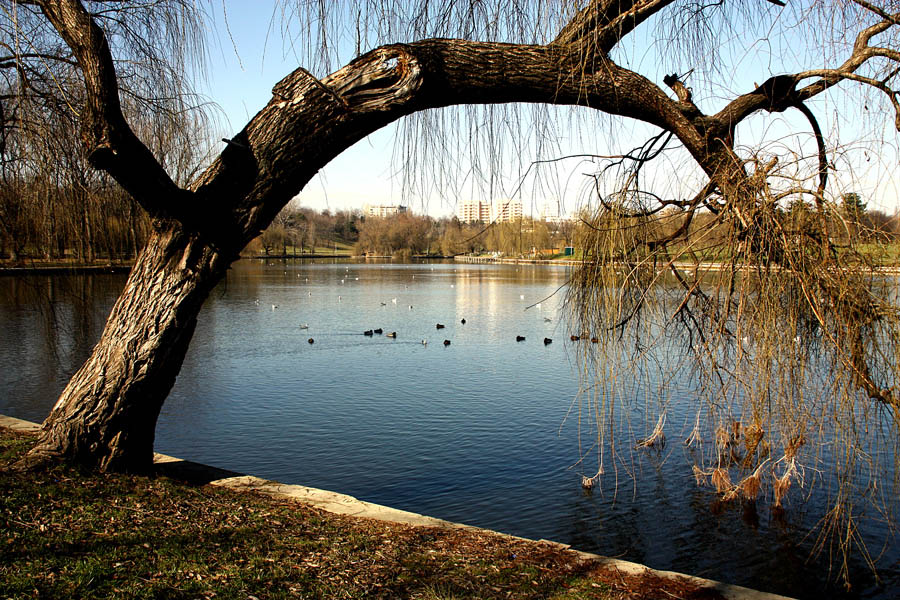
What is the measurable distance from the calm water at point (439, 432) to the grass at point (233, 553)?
7.35 feet

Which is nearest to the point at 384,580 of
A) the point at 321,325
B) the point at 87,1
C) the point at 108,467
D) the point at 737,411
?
the point at 108,467

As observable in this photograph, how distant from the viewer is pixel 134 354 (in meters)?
4.29

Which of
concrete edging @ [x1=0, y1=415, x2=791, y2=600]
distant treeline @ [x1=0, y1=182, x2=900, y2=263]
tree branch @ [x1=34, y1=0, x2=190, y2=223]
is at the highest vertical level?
tree branch @ [x1=34, y1=0, x2=190, y2=223]

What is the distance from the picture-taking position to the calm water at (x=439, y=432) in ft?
24.0

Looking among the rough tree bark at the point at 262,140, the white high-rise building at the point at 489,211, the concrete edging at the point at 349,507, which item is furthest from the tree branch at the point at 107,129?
the concrete edging at the point at 349,507

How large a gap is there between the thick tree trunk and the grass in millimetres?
213

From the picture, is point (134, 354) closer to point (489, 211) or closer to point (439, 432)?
point (489, 211)

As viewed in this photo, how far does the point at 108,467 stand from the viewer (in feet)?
14.5

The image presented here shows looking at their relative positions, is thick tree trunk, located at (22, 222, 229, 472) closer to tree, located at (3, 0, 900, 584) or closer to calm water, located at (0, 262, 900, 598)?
tree, located at (3, 0, 900, 584)

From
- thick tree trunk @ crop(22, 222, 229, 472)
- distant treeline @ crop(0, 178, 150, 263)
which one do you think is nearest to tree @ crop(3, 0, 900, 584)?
thick tree trunk @ crop(22, 222, 229, 472)

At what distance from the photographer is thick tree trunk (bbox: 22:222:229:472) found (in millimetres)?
4266

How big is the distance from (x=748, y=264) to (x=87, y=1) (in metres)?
4.98

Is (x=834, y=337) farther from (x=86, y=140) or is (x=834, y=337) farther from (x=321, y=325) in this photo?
(x=321, y=325)

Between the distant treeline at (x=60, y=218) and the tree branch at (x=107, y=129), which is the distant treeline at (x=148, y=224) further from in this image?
the tree branch at (x=107, y=129)
